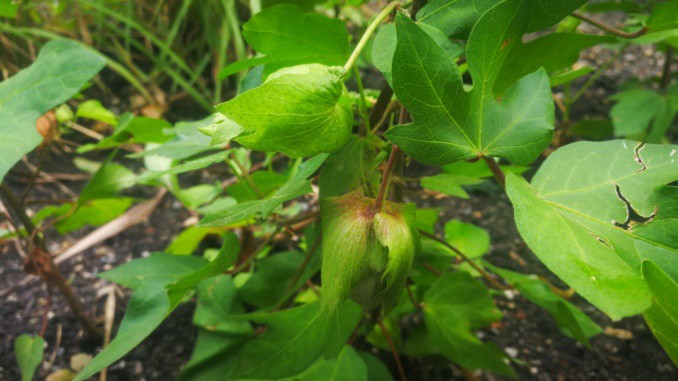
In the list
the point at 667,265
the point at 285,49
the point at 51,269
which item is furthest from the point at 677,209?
the point at 51,269

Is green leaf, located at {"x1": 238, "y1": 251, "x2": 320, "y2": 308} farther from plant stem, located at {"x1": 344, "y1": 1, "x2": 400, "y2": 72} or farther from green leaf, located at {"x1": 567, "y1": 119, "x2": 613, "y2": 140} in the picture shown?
green leaf, located at {"x1": 567, "y1": 119, "x2": 613, "y2": 140}

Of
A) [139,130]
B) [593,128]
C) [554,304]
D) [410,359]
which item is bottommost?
[410,359]

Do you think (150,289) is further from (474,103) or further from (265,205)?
(474,103)

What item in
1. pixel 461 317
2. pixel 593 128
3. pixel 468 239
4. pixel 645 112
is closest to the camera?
pixel 461 317

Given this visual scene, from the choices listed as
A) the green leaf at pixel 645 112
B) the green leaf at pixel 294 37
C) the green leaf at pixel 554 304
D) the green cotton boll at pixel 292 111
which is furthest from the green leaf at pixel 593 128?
the green cotton boll at pixel 292 111

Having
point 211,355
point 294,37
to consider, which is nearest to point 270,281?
point 211,355

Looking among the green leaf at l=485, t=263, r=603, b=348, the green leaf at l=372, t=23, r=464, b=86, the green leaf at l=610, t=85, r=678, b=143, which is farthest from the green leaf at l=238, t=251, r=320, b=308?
the green leaf at l=610, t=85, r=678, b=143

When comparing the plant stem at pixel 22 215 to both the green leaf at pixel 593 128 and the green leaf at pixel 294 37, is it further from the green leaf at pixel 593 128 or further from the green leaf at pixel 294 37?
the green leaf at pixel 593 128
